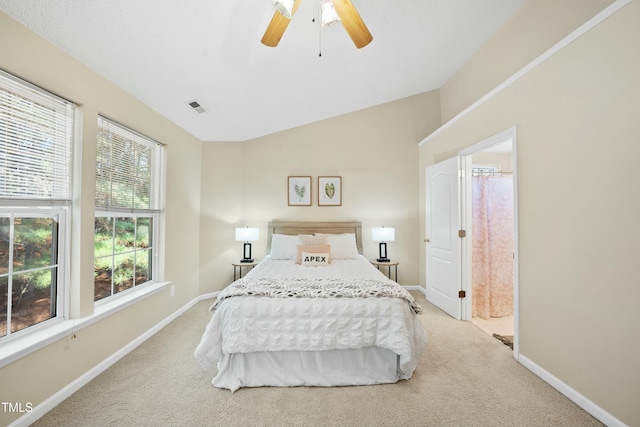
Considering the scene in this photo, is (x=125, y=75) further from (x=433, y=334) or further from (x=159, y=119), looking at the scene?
(x=433, y=334)

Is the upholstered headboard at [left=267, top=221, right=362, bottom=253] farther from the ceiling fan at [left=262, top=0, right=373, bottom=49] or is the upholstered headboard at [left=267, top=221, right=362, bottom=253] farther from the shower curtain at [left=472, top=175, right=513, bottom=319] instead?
the ceiling fan at [left=262, top=0, right=373, bottom=49]

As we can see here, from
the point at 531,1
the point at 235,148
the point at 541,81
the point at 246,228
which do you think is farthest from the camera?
the point at 235,148

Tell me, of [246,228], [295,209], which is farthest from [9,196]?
[295,209]

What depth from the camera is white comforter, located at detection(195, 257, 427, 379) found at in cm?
186

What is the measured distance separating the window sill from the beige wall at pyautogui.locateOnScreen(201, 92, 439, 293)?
1.95 m

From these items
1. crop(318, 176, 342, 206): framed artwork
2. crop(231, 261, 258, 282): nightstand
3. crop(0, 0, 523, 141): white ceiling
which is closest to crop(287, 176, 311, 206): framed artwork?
crop(318, 176, 342, 206): framed artwork

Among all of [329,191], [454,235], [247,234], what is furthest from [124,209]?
[454,235]

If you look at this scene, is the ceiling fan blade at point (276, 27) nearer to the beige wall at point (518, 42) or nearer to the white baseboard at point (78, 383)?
the beige wall at point (518, 42)

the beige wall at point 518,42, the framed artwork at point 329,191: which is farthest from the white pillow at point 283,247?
the beige wall at point 518,42

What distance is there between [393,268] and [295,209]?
1.88 metres

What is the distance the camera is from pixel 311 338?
187 centimetres

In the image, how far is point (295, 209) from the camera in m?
4.23

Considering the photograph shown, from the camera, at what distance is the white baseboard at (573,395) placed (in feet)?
4.90

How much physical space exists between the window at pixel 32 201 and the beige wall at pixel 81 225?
7 cm
